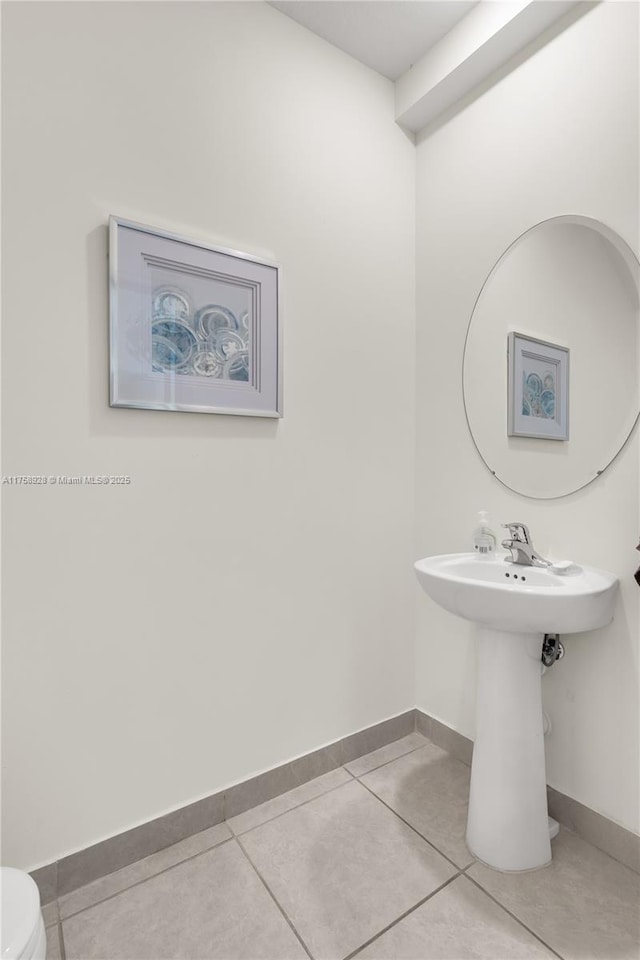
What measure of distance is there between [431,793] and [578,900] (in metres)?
0.50

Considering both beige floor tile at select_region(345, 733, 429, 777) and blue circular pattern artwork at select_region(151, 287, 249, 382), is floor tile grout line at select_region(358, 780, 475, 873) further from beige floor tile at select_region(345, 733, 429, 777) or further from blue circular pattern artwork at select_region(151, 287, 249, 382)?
blue circular pattern artwork at select_region(151, 287, 249, 382)

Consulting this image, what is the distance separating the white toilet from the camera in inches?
31.0

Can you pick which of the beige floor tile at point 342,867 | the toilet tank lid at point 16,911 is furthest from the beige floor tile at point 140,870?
the toilet tank lid at point 16,911

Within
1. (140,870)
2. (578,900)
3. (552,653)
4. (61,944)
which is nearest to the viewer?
(61,944)

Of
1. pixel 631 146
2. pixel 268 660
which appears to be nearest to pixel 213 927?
pixel 268 660

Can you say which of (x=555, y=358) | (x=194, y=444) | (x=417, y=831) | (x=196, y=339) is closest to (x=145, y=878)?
(x=417, y=831)

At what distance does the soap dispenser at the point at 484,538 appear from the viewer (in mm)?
1667

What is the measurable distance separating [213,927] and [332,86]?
8.45ft

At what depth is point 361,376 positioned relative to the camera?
Result: 186 cm

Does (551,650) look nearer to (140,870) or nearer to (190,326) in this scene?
(140,870)

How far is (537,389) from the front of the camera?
5.25 feet

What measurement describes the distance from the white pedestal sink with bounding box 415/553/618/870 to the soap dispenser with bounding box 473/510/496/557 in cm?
26

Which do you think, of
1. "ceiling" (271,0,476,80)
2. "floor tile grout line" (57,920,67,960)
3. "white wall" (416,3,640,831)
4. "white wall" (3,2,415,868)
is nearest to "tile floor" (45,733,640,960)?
"floor tile grout line" (57,920,67,960)

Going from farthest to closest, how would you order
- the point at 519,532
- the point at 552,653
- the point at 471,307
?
1. the point at 471,307
2. the point at 519,532
3. the point at 552,653
